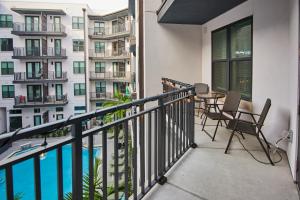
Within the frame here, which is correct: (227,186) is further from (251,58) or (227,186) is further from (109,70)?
(109,70)

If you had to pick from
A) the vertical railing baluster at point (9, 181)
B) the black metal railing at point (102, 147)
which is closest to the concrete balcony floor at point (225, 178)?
the black metal railing at point (102, 147)

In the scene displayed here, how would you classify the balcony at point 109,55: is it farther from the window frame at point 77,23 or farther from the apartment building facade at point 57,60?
the window frame at point 77,23

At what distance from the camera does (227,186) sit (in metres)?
2.49

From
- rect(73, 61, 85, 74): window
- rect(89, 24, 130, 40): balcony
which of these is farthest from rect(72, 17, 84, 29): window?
rect(73, 61, 85, 74): window

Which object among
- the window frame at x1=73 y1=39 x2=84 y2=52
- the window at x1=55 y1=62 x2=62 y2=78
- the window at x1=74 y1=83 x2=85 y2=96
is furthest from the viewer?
the window at x1=74 y1=83 x2=85 y2=96

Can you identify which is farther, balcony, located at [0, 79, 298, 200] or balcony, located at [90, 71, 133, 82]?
balcony, located at [90, 71, 133, 82]

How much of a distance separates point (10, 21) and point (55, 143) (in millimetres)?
18986

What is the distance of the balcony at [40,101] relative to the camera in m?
16.9

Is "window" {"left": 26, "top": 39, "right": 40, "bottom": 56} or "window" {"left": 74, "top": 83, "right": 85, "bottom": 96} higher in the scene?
"window" {"left": 26, "top": 39, "right": 40, "bottom": 56}

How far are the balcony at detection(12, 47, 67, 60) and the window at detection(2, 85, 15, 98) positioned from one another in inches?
80.3

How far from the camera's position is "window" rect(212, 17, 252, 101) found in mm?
4716

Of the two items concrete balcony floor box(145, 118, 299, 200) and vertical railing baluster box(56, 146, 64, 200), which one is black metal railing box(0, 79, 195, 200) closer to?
vertical railing baluster box(56, 146, 64, 200)

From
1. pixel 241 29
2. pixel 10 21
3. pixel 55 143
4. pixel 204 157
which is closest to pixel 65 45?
pixel 10 21

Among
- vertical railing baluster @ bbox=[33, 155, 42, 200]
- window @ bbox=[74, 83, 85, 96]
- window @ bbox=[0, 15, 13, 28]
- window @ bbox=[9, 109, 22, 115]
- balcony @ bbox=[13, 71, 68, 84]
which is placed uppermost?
window @ bbox=[0, 15, 13, 28]
